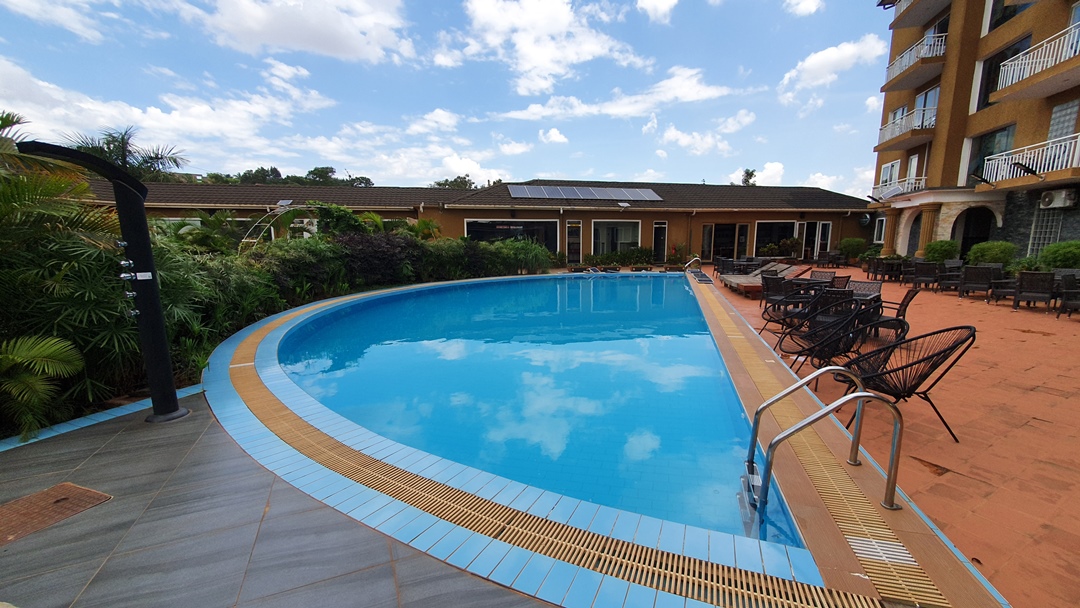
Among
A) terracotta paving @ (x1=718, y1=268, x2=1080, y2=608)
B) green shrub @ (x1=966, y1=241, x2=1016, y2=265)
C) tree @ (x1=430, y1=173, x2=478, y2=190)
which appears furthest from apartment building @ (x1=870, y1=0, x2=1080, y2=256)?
tree @ (x1=430, y1=173, x2=478, y2=190)

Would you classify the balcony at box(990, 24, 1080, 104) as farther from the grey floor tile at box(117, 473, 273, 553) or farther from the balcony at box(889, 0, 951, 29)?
the grey floor tile at box(117, 473, 273, 553)

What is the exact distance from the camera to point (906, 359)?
12.9ft

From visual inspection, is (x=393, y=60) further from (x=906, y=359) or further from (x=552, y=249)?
(x=906, y=359)

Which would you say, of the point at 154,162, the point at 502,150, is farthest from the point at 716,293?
the point at 502,150

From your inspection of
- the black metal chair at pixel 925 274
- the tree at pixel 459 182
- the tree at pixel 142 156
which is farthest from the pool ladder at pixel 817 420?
the tree at pixel 459 182

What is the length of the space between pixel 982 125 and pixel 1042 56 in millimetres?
2815

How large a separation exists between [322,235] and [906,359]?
13.7 metres

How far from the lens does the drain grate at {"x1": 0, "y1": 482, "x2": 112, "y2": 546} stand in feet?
7.84

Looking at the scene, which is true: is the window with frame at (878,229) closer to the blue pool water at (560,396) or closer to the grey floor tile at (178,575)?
the blue pool water at (560,396)

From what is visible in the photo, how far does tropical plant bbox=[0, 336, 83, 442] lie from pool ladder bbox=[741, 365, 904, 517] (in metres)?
5.50

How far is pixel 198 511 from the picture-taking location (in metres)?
2.57

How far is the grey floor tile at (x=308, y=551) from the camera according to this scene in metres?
2.04

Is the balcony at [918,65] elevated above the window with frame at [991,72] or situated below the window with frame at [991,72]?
above

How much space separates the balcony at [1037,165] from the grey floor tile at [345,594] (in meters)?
16.8
